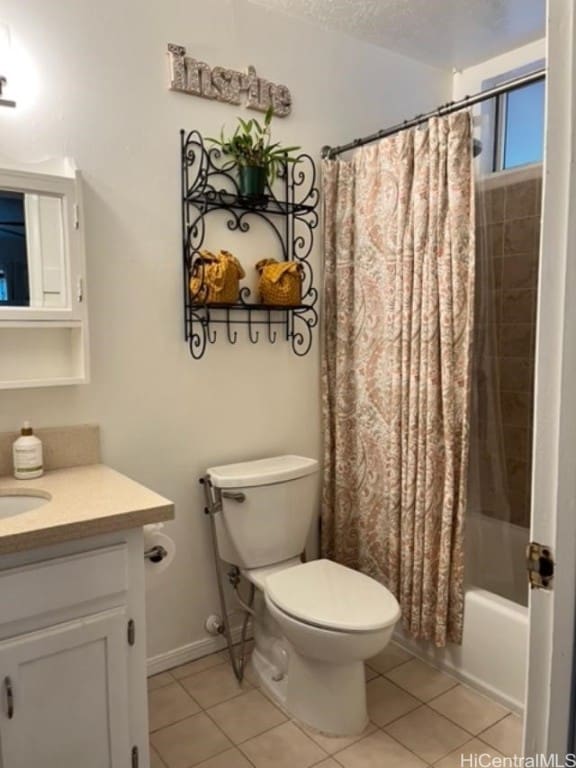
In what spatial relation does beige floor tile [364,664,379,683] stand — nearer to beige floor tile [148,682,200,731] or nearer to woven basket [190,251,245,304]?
beige floor tile [148,682,200,731]

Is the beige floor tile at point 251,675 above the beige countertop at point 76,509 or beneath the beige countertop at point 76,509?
beneath

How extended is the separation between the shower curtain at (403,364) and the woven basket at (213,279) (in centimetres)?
50

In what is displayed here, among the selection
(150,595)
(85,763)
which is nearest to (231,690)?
(150,595)

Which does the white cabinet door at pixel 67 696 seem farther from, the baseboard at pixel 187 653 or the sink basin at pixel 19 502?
the baseboard at pixel 187 653

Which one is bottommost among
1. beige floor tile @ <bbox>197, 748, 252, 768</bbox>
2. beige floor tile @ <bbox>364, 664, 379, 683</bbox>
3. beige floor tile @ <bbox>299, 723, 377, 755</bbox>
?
beige floor tile @ <bbox>364, 664, 379, 683</bbox>

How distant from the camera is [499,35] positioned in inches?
91.6

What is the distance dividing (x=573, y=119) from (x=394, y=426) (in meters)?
1.42

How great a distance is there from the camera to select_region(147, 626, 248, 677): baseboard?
2070mm

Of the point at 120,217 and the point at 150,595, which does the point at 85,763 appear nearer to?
the point at 150,595

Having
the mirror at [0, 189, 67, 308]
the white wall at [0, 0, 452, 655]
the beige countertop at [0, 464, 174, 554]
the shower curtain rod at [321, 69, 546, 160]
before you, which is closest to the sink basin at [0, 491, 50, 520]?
the beige countertop at [0, 464, 174, 554]

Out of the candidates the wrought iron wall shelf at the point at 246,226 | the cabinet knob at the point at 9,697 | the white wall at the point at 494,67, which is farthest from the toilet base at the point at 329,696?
the white wall at the point at 494,67

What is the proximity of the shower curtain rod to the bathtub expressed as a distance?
1393 millimetres

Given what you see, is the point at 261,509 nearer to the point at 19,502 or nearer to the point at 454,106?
the point at 19,502

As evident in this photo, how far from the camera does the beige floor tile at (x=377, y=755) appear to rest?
1648 millimetres
